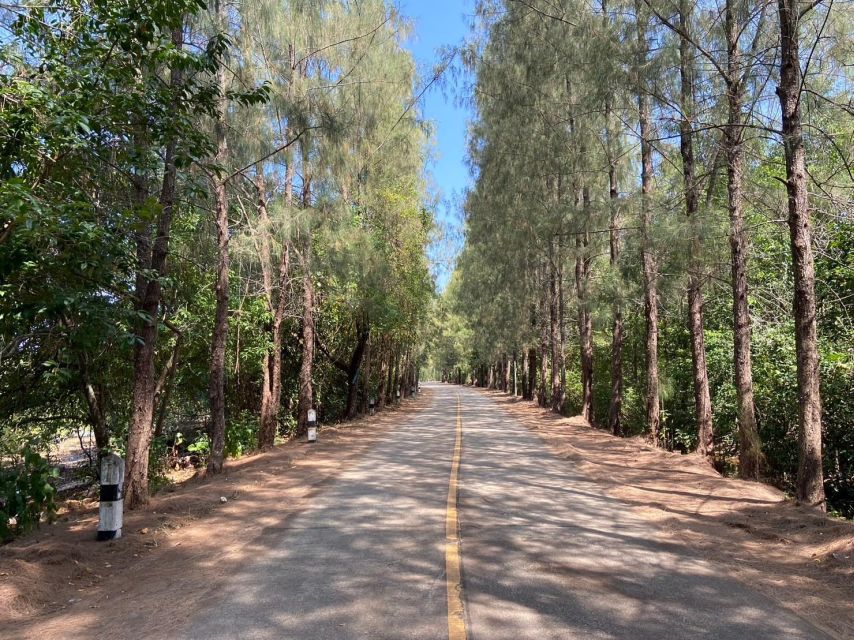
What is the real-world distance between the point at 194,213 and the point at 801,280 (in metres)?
11.5

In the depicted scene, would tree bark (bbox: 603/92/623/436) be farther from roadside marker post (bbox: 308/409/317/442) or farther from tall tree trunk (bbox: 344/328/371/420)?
tall tree trunk (bbox: 344/328/371/420)

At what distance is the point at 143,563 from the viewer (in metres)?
5.73

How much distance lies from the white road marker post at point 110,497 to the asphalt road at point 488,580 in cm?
188

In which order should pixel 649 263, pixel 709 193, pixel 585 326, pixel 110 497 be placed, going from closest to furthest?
pixel 110 497, pixel 709 193, pixel 649 263, pixel 585 326

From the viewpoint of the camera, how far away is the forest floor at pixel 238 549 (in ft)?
14.5

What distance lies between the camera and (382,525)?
267 inches

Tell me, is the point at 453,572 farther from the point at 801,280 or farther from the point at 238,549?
the point at 801,280

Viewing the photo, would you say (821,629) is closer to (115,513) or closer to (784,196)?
(115,513)

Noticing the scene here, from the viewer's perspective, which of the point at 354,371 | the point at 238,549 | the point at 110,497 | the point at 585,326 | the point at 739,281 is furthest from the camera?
the point at 354,371

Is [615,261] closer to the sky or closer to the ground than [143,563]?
closer to the sky

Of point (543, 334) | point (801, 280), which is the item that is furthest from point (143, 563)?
point (543, 334)

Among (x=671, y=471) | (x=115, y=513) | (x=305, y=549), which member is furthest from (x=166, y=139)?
(x=671, y=471)

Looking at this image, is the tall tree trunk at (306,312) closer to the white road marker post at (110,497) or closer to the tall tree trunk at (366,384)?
the tall tree trunk at (366,384)

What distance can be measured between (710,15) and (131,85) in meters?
9.72
